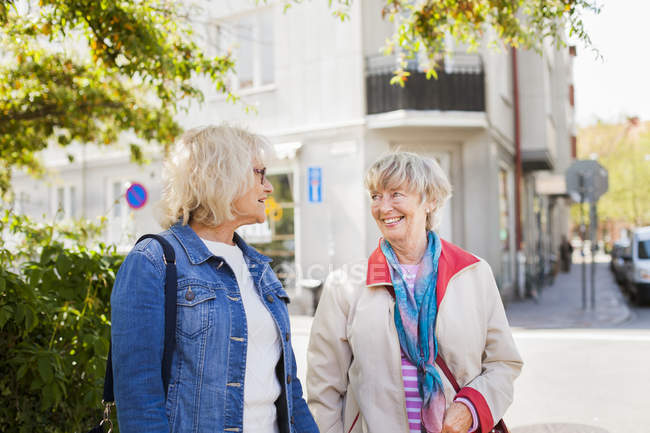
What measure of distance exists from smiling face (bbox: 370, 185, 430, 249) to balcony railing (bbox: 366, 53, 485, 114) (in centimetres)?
1084

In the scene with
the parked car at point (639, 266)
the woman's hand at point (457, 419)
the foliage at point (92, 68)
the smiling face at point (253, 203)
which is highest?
the foliage at point (92, 68)

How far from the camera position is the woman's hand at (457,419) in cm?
246

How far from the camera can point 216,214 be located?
2.16 metres

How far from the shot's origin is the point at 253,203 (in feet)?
7.48

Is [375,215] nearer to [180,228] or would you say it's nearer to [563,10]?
[180,228]

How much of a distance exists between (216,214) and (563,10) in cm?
393

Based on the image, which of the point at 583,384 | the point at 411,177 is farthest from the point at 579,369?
the point at 411,177

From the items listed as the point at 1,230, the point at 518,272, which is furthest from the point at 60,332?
the point at 518,272

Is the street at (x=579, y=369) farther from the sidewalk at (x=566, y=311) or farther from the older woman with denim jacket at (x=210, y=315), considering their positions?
the older woman with denim jacket at (x=210, y=315)

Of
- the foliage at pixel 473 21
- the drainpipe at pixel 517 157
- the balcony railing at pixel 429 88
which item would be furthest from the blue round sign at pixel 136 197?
the drainpipe at pixel 517 157

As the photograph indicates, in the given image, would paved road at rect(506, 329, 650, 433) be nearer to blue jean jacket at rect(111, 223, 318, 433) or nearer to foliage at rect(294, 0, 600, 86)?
foliage at rect(294, 0, 600, 86)

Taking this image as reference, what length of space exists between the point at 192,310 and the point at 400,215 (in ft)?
3.86

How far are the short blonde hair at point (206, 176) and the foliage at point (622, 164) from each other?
45636 mm

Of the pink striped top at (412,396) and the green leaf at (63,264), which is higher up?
the green leaf at (63,264)
